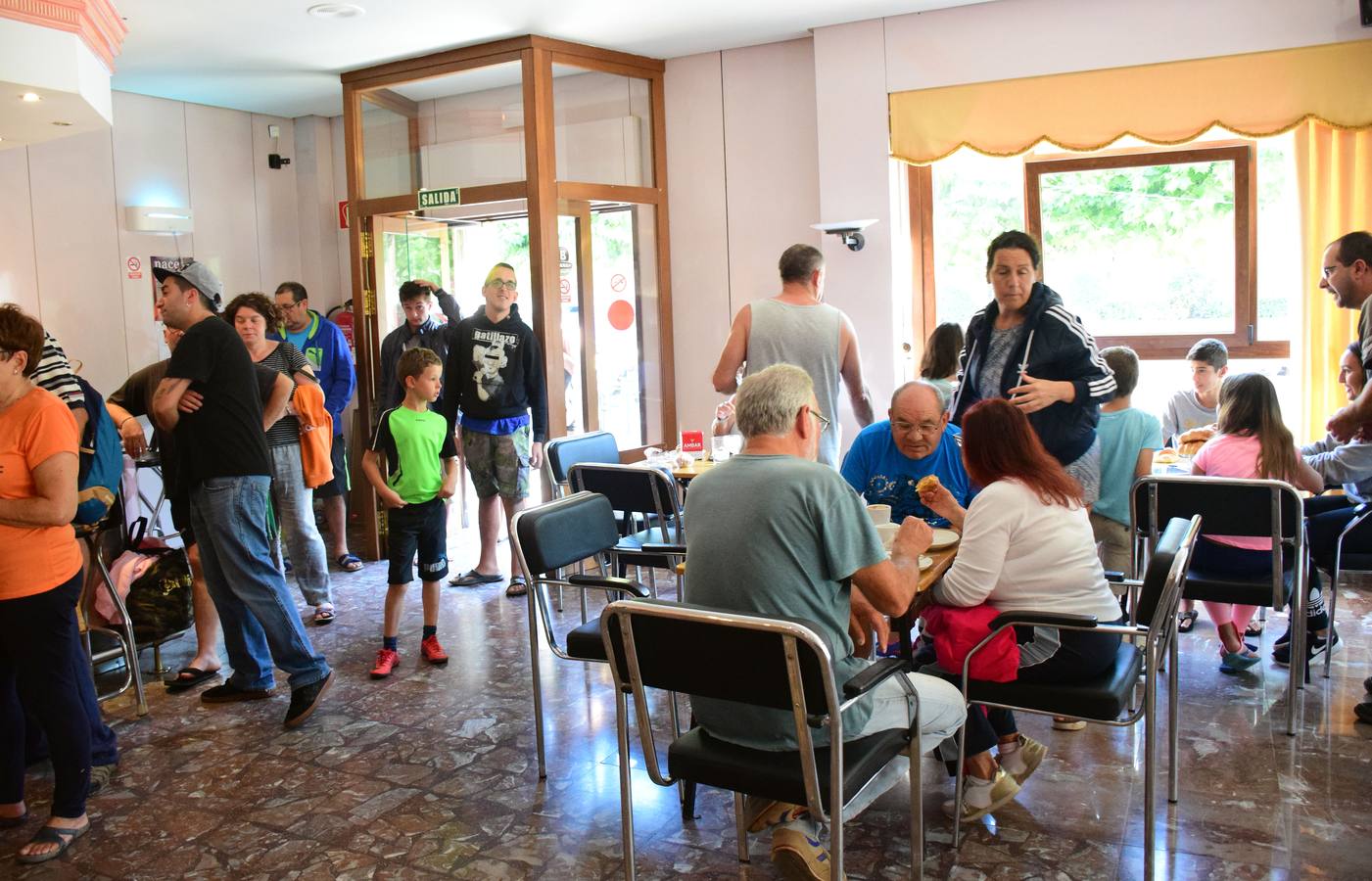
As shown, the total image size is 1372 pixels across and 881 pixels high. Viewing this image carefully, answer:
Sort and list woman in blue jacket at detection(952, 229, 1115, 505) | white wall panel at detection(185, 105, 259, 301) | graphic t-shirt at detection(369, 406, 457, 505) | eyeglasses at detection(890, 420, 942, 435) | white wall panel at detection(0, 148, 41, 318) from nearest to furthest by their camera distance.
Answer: eyeglasses at detection(890, 420, 942, 435)
woman in blue jacket at detection(952, 229, 1115, 505)
graphic t-shirt at detection(369, 406, 457, 505)
white wall panel at detection(0, 148, 41, 318)
white wall panel at detection(185, 105, 259, 301)

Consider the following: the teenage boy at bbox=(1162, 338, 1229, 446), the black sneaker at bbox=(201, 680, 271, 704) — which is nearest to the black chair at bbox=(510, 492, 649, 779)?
the black sneaker at bbox=(201, 680, 271, 704)

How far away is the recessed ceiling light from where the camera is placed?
18.2 ft

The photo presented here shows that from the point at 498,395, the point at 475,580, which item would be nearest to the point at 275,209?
the point at 498,395

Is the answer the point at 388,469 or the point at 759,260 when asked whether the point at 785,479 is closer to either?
the point at 388,469

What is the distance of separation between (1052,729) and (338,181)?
688 centimetres

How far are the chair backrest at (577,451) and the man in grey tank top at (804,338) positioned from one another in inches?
33.4

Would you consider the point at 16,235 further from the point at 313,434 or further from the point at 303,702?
the point at 303,702

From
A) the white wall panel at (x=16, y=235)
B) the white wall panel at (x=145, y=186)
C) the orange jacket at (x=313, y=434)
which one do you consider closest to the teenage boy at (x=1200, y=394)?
the orange jacket at (x=313, y=434)

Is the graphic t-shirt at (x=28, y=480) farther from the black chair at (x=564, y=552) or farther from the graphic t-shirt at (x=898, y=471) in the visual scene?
the graphic t-shirt at (x=898, y=471)

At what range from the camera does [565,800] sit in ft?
11.0

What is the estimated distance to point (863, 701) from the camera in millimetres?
2430

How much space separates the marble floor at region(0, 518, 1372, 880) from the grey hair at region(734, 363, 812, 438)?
4.02 feet

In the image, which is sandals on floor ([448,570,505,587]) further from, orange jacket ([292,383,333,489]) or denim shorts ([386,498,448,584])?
denim shorts ([386,498,448,584])

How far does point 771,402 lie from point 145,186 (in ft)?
21.5
